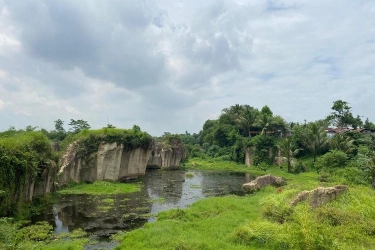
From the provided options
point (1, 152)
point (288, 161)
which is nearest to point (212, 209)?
point (1, 152)

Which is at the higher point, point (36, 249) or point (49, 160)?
point (49, 160)

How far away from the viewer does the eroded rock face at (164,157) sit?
2207 inches

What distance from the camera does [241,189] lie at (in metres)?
33.4

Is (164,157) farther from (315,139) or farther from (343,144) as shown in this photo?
(343,144)

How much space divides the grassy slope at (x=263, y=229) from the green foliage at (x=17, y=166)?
7299 mm

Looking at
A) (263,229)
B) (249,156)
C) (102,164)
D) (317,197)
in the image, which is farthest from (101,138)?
(249,156)

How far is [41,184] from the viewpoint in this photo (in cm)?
2273

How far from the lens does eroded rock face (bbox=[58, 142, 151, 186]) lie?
101 feet

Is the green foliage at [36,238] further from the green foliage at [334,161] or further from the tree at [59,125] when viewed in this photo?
the tree at [59,125]

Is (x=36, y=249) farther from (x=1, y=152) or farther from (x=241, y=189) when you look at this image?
(x=241, y=189)

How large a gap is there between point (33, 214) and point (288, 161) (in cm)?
3915

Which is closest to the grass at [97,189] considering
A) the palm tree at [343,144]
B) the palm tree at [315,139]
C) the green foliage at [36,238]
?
the green foliage at [36,238]

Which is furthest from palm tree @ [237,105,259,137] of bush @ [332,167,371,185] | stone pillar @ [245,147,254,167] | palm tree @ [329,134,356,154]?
bush @ [332,167,371,185]

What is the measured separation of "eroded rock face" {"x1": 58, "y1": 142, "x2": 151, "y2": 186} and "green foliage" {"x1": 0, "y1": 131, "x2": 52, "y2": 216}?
8347mm
